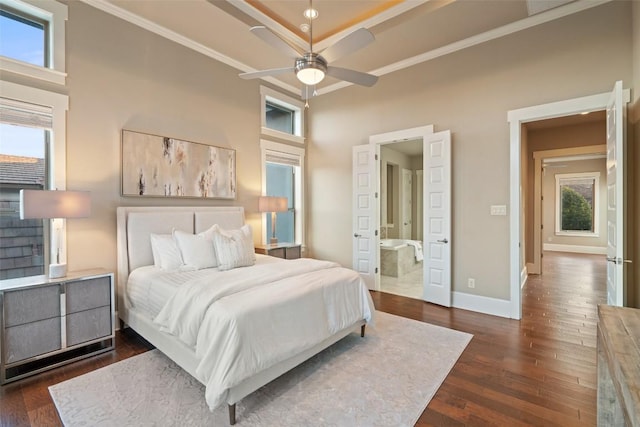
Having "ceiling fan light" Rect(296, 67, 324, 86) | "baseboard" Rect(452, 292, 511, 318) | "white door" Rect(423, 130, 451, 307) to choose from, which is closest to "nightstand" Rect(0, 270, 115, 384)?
"ceiling fan light" Rect(296, 67, 324, 86)

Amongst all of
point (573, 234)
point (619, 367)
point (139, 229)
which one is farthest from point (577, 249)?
point (139, 229)

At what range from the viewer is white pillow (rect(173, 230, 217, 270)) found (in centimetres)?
310

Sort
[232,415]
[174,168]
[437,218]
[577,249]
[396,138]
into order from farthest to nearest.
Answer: [577,249], [396,138], [437,218], [174,168], [232,415]

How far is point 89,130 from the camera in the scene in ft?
10.0

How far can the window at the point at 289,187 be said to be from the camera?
5.27 m

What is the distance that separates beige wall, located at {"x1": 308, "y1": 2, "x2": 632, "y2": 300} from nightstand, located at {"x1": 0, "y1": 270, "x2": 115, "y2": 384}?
3.52 m

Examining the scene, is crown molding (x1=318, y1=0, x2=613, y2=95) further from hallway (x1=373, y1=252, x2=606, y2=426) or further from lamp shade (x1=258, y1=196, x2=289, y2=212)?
hallway (x1=373, y1=252, x2=606, y2=426)

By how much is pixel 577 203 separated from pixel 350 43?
10.3m

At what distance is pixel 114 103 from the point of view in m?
3.23

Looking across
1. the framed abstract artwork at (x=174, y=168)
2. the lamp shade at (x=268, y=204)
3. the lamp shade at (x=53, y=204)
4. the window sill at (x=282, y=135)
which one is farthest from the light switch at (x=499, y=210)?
the lamp shade at (x=53, y=204)

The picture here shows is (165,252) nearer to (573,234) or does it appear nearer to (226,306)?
(226,306)

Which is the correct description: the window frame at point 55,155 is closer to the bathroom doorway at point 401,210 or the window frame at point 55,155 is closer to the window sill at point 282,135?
the window sill at point 282,135

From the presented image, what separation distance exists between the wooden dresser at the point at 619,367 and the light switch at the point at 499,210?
2.17 meters

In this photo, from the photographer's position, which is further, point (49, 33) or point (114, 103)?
point (114, 103)
